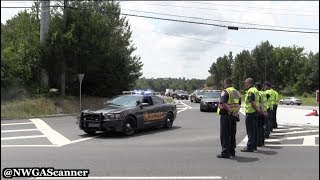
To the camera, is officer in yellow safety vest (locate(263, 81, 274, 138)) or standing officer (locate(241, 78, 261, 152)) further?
officer in yellow safety vest (locate(263, 81, 274, 138))

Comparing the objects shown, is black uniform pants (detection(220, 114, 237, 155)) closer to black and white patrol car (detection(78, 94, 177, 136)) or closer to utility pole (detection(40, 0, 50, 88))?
black and white patrol car (detection(78, 94, 177, 136))

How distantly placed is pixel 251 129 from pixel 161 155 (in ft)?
7.59

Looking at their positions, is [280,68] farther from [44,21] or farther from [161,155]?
[161,155]

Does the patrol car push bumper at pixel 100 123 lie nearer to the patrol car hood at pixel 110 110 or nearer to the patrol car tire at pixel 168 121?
the patrol car hood at pixel 110 110

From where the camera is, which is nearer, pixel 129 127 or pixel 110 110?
pixel 110 110

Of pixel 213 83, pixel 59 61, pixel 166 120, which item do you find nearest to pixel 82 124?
pixel 166 120

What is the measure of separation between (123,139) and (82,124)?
1.70 metres

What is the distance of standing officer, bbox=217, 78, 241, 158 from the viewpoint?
9.82 metres

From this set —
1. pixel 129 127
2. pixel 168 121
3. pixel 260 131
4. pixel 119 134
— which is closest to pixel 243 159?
pixel 260 131

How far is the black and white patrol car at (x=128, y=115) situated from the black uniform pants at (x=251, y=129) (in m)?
4.65

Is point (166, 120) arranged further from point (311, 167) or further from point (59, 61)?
point (59, 61)

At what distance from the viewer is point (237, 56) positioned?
372 ft

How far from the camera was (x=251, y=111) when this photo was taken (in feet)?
35.5

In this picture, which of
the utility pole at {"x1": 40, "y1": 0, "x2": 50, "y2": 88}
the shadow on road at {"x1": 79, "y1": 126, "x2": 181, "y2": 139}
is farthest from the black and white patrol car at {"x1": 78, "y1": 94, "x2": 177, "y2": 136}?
the utility pole at {"x1": 40, "y1": 0, "x2": 50, "y2": 88}
